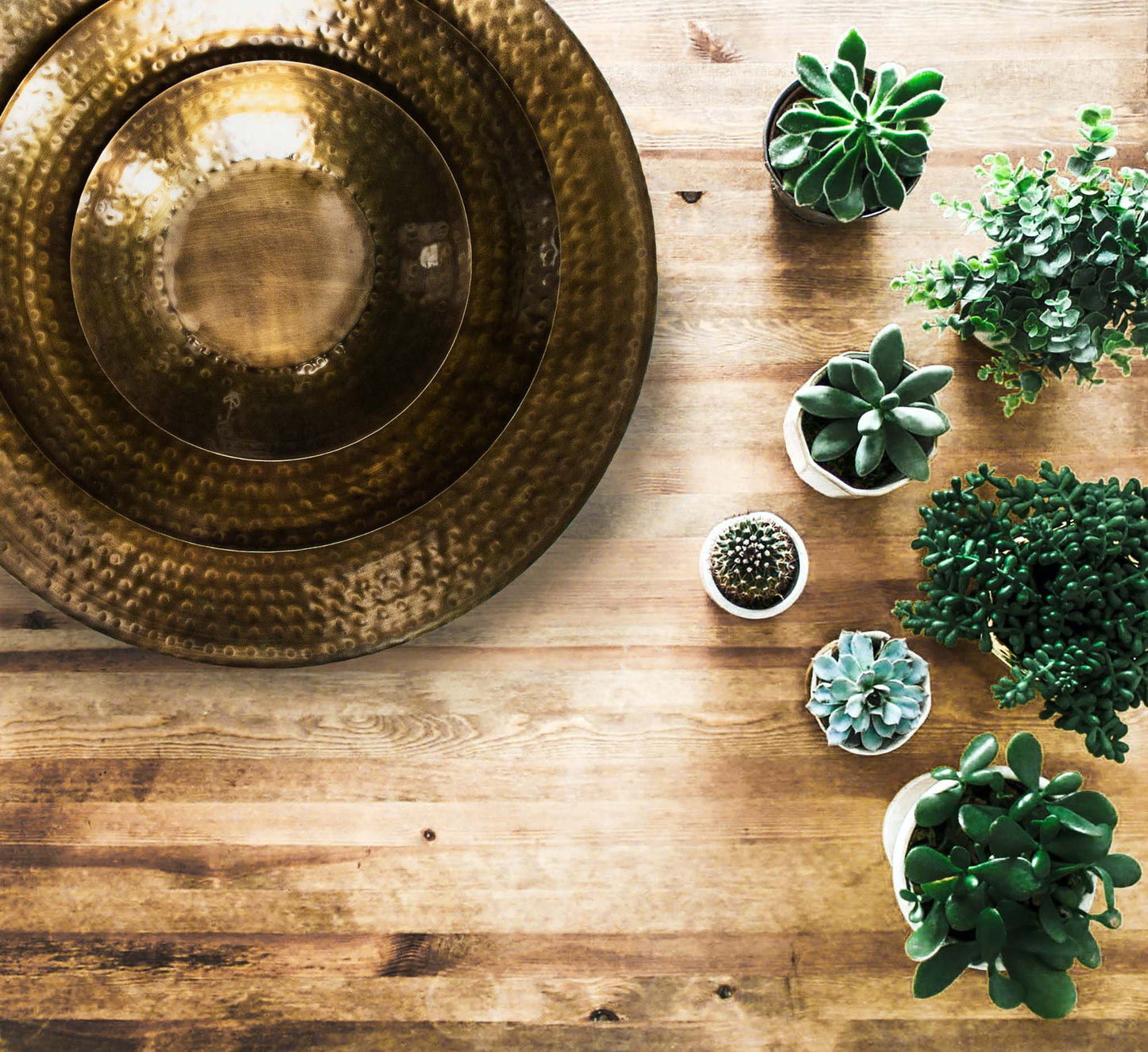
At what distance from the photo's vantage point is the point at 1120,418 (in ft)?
3.68

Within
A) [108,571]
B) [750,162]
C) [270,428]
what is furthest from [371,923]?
[750,162]

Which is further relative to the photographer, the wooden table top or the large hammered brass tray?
the wooden table top

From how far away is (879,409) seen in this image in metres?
0.93

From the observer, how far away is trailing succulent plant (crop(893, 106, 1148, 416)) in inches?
34.2

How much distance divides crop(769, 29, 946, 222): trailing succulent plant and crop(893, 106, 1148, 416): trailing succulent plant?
0.27ft

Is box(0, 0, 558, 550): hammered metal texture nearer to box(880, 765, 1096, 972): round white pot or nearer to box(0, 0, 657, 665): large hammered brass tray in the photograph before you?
box(0, 0, 657, 665): large hammered brass tray

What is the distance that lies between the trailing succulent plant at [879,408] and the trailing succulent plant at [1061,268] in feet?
0.34

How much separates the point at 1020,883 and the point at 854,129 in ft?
2.72

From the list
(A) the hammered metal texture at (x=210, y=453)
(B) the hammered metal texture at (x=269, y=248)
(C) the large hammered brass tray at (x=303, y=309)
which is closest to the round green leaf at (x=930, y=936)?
(C) the large hammered brass tray at (x=303, y=309)

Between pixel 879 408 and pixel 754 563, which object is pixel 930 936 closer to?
pixel 754 563

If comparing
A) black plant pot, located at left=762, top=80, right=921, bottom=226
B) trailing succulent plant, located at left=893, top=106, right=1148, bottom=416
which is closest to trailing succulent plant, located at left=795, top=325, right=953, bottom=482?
trailing succulent plant, located at left=893, top=106, right=1148, bottom=416

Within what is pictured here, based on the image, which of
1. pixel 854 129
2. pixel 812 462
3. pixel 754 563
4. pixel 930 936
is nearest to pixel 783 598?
pixel 754 563

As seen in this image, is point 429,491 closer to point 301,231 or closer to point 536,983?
point 301,231

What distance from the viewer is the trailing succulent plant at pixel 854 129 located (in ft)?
2.93
